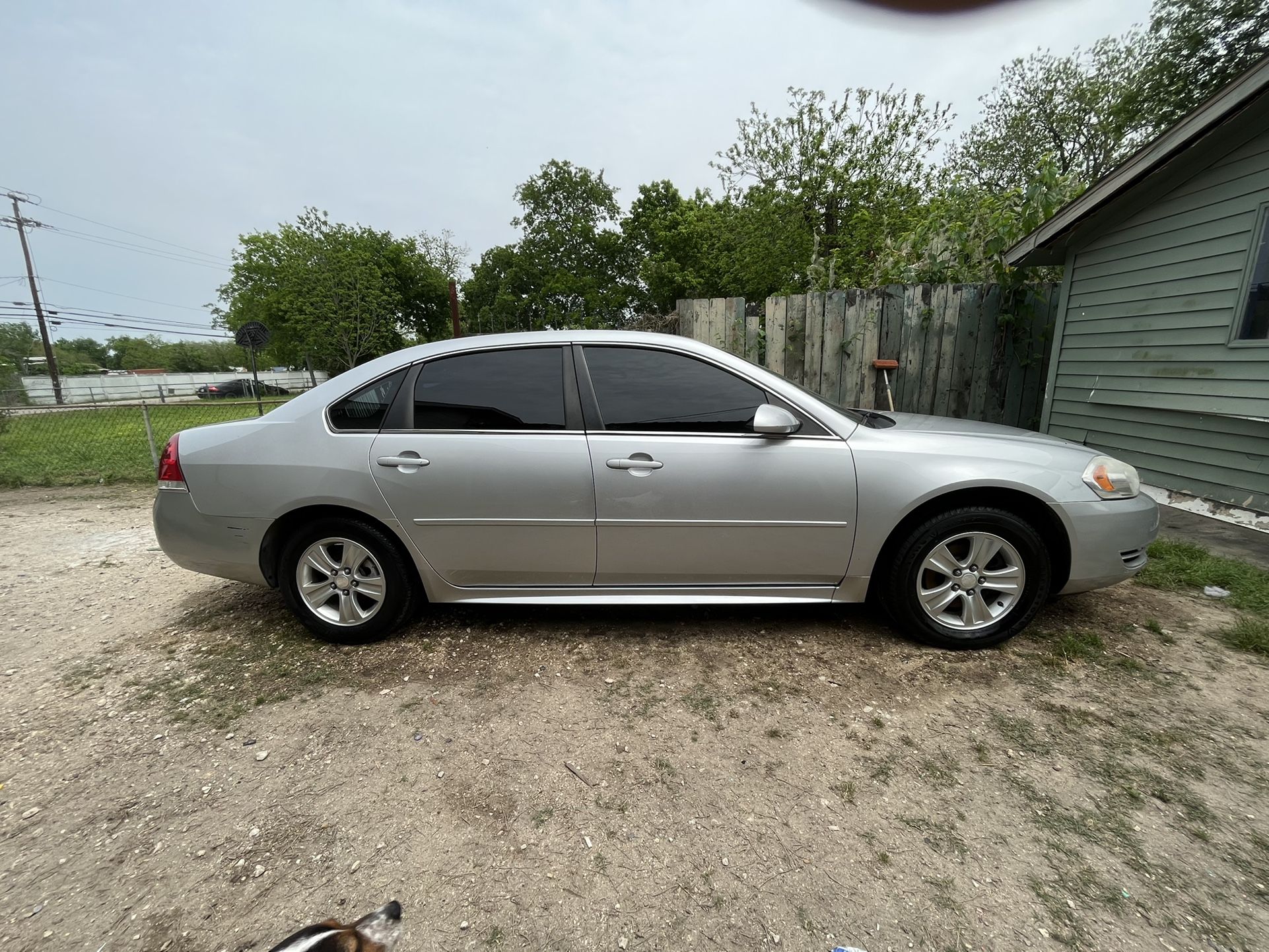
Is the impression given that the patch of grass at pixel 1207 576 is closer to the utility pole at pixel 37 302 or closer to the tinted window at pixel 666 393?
the tinted window at pixel 666 393

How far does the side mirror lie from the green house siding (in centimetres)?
442

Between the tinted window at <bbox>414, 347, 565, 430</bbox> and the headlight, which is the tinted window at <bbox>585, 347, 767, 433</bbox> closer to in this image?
the tinted window at <bbox>414, 347, 565, 430</bbox>

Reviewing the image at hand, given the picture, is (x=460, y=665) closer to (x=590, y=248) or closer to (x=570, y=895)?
(x=570, y=895)

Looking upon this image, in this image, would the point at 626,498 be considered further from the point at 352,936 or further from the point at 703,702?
the point at 352,936

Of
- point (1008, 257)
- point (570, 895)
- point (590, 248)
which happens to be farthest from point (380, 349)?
point (570, 895)

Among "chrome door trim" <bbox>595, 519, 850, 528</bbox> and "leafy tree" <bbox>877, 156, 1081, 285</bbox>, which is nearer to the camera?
"chrome door trim" <bbox>595, 519, 850, 528</bbox>

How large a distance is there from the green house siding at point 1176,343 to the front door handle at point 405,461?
19.8ft

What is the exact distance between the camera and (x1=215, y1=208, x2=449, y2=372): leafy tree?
23844mm

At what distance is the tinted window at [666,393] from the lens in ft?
8.22

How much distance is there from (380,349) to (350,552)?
112 ft

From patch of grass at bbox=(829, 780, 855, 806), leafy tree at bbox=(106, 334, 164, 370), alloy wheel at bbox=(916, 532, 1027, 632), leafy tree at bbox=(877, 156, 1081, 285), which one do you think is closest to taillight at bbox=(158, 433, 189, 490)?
patch of grass at bbox=(829, 780, 855, 806)

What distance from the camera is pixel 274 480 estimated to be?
2539 millimetres

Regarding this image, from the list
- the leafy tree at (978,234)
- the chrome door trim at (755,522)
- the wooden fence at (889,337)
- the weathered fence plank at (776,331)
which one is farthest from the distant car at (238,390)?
the chrome door trim at (755,522)

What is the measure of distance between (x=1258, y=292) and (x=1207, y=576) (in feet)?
8.74
